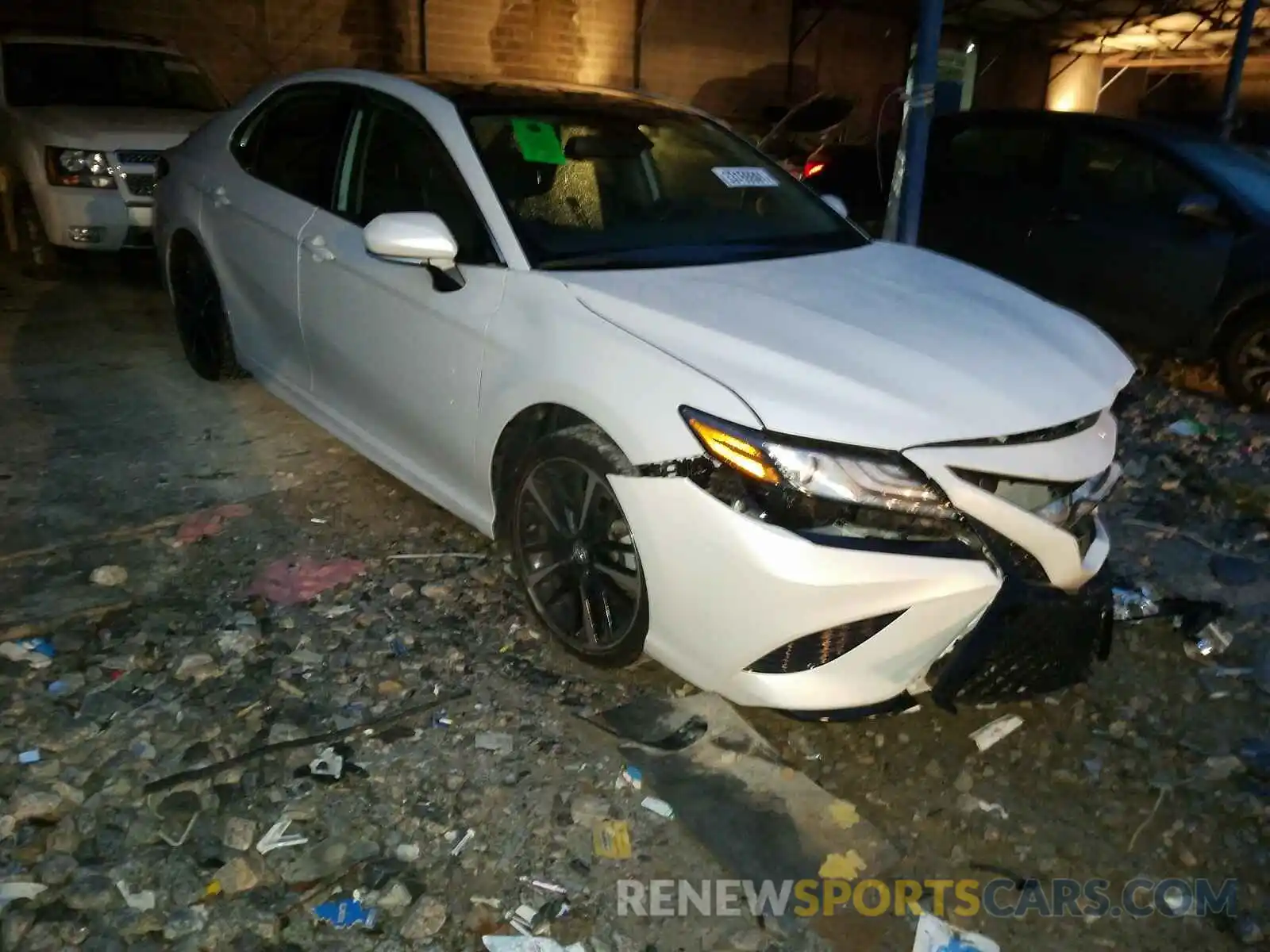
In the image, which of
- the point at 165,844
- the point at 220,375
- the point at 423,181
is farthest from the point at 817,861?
the point at 220,375

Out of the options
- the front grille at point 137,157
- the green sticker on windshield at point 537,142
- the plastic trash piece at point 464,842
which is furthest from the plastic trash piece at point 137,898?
the front grille at point 137,157

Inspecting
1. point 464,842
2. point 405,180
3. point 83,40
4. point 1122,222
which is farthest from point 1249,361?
point 83,40

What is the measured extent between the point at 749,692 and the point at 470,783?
0.75m

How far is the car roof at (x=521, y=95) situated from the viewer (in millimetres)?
3500

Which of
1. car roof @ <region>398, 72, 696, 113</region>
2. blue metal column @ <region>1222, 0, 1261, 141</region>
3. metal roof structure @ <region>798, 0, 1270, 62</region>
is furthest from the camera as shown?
metal roof structure @ <region>798, 0, 1270, 62</region>

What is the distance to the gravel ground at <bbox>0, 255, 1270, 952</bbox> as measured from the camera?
7.56 ft

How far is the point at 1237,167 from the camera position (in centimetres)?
635

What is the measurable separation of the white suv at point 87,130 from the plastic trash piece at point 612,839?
5.26m

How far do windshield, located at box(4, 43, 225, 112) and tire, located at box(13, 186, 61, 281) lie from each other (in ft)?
2.44

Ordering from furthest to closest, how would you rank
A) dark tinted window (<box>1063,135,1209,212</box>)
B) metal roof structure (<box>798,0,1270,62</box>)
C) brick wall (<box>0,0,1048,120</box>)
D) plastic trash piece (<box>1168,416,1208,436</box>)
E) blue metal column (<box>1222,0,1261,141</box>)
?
metal roof structure (<box>798,0,1270,62</box>) → blue metal column (<box>1222,0,1261,141</box>) → brick wall (<box>0,0,1048,120</box>) → dark tinted window (<box>1063,135,1209,212</box>) → plastic trash piece (<box>1168,416,1208,436</box>)

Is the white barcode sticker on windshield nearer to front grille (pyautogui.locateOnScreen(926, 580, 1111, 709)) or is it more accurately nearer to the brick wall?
front grille (pyautogui.locateOnScreen(926, 580, 1111, 709))

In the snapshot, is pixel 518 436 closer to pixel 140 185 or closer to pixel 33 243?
pixel 140 185

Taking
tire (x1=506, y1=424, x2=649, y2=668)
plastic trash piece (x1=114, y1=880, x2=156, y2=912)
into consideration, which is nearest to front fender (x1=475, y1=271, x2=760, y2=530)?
tire (x1=506, y1=424, x2=649, y2=668)

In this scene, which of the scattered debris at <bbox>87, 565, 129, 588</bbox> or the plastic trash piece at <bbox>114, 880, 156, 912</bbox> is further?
the scattered debris at <bbox>87, 565, 129, 588</bbox>
